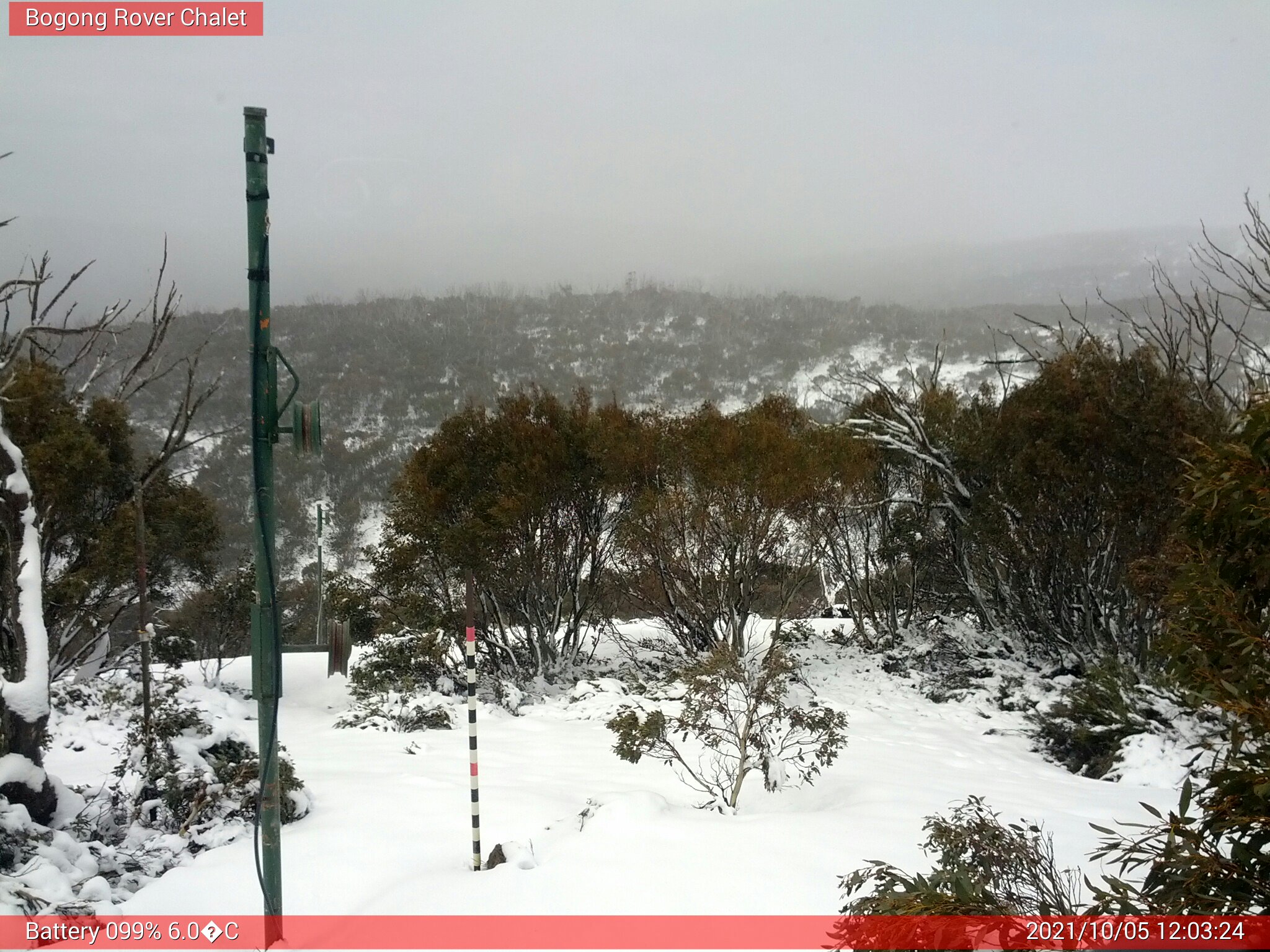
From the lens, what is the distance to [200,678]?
38.2 feet

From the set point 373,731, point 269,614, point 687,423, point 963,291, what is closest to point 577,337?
point 963,291

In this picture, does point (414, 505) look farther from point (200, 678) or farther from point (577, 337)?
point (577, 337)

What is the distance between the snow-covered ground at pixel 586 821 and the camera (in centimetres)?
396

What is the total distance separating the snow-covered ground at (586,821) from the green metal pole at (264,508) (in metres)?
0.65

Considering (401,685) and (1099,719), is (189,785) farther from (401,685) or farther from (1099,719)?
(1099,719)

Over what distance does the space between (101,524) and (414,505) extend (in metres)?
4.66

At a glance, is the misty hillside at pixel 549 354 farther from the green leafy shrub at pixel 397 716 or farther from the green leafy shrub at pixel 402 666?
the green leafy shrub at pixel 397 716

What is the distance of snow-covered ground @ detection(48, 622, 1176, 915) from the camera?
3959 millimetres

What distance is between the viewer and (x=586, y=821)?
5047 millimetres

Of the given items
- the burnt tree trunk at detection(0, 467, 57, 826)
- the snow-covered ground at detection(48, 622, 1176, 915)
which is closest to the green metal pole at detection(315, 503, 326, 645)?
the snow-covered ground at detection(48, 622, 1176, 915)

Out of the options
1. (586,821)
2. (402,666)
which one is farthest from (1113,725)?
(402,666)

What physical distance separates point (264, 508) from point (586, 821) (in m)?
2.75

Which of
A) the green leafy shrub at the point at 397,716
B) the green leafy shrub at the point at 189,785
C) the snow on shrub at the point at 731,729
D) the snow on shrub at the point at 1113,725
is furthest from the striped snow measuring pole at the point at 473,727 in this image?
the snow on shrub at the point at 1113,725

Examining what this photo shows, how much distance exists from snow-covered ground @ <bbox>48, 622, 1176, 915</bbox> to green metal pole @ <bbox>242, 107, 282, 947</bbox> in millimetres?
655
